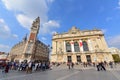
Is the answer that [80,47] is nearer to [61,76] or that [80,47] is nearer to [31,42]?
[31,42]

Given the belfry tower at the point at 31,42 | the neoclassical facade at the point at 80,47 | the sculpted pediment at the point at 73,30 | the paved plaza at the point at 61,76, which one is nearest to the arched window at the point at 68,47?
the neoclassical facade at the point at 80,47

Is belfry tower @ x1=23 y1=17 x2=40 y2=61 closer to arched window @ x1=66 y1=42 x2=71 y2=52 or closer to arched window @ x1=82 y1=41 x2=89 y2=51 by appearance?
arched window @ x1=66 y1=42 x2=71 y2=52

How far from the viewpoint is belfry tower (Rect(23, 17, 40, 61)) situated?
189 feet

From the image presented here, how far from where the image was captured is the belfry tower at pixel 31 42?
57625 millimetres

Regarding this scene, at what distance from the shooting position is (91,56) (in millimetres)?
47281

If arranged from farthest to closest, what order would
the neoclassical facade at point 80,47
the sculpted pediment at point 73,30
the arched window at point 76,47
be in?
the sculpted pediment at point 73,30 < the arched window at point 76,47 < the neoclassical facade at point 80,47

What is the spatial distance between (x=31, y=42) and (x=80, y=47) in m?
29.3

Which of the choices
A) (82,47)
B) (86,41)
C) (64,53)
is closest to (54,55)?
(64,53)

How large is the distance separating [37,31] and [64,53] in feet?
79.4

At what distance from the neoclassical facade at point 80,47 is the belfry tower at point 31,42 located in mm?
13394

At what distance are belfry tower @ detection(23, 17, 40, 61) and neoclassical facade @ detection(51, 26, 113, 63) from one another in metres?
13.4

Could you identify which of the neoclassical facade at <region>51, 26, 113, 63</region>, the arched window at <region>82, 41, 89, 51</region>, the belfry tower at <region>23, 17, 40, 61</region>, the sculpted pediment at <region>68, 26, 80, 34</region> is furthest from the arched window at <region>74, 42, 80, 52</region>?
the belfry tower at <region>23, 17, 40, 61</region>

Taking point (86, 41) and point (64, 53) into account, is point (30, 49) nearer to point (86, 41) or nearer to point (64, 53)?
point (64, 53)

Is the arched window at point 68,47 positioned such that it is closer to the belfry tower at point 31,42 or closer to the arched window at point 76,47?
the arched window at point 76,47
